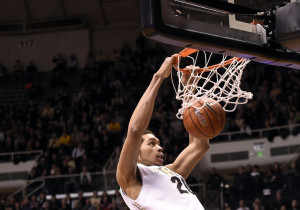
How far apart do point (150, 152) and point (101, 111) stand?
39.0 feet

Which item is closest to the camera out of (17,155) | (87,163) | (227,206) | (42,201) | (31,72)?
(227,206)

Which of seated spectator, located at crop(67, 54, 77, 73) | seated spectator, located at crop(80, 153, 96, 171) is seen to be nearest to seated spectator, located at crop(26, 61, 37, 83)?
seated spectator, located at crop(67, 54, 77, 73)

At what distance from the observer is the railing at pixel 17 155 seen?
587 inches

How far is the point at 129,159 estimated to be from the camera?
356 centimetres

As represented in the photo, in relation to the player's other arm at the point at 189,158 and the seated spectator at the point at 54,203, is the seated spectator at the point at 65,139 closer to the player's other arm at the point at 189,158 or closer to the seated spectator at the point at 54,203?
the seated spectator at the point at 54,203

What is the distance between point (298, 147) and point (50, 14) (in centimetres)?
1081

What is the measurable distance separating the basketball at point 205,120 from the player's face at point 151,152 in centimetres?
24

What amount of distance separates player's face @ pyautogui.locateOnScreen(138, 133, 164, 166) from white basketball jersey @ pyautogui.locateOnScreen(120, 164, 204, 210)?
9cm

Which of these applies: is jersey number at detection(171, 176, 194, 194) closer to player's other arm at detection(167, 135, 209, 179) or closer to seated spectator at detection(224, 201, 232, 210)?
player's other arm at detection(167, 135, 209, 179)

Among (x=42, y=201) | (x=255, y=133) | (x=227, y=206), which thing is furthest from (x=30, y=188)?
(x=255, y=133)

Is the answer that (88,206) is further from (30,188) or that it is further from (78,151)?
(78,151)

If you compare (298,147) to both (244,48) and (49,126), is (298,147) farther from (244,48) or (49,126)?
(244,48)

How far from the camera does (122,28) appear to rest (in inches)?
781

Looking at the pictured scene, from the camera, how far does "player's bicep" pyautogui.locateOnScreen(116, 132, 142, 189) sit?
353cm
